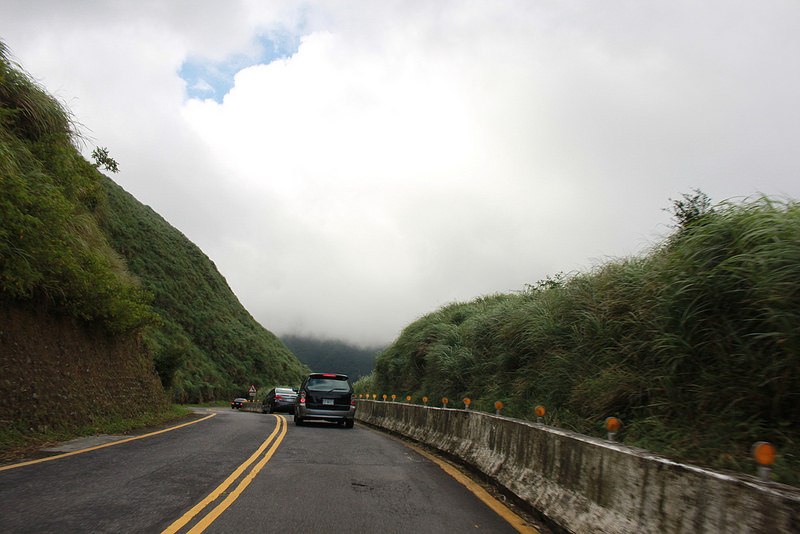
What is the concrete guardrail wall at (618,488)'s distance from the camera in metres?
3.10

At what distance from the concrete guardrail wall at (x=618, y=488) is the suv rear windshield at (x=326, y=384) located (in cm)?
910

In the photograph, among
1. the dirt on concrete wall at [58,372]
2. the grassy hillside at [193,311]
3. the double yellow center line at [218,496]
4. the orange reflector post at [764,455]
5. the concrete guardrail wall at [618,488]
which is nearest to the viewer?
the concrete guardrail wall at [618,488]

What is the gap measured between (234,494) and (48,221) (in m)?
7.04

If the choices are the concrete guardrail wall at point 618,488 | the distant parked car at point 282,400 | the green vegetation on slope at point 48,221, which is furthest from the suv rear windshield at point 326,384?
the distant parked car at point 282,400

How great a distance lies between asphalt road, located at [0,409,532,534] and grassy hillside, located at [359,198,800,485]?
2419mm

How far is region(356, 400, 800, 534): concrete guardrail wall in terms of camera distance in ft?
10.2

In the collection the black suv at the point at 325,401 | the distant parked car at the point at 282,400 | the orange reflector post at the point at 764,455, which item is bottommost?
the distant parked car at the point at 282,400

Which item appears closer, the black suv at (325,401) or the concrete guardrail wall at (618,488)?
the concrete guardrail wall at (618,488)

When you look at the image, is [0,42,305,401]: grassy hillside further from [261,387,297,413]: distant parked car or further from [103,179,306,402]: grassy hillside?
[103,179,306,402]: grassy hillside

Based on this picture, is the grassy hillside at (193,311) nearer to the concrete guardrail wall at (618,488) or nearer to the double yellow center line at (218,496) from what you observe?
Answer: the double yellow center line at (218,496)

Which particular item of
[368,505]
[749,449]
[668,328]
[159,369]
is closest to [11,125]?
[368,505]

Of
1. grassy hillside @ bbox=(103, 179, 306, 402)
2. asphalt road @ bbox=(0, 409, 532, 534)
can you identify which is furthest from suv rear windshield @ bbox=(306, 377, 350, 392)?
grassy hillside @ bbox=(103, 179, 306, 402)

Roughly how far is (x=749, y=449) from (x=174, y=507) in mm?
5622

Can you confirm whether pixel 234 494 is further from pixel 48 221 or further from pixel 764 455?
pixel 48 221
